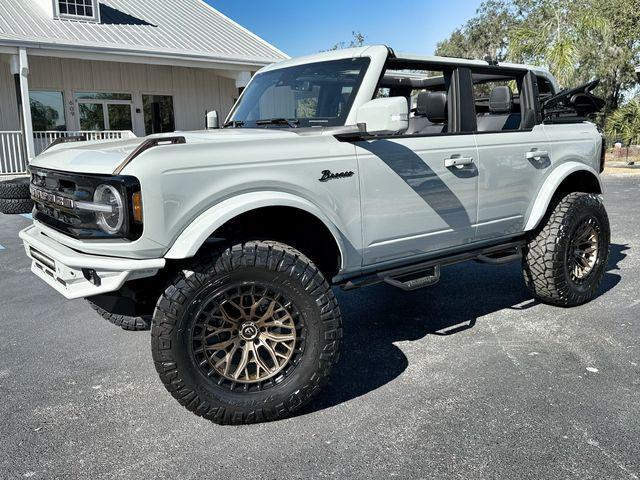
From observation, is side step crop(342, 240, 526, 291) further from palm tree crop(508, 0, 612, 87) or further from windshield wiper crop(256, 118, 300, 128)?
palm tree crop(508, 0, 612, 87)

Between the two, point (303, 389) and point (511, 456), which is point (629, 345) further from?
point (303, 389)

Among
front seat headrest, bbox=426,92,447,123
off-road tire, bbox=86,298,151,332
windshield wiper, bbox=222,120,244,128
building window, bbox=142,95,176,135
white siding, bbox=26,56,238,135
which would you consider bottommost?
off-road tire, bbox=86,298,151,332

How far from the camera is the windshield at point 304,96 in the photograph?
12.0 feet

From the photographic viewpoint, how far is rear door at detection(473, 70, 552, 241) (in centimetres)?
402

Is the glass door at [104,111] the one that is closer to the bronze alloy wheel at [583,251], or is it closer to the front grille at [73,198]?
the front grille at [73,198]

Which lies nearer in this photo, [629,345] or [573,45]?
[629,345]

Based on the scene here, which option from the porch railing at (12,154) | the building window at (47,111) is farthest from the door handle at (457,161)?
the building window at (47,111)

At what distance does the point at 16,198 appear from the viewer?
3902 millimetres

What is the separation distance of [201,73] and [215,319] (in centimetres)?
1808

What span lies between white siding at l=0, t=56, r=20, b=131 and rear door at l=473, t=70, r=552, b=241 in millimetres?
15189

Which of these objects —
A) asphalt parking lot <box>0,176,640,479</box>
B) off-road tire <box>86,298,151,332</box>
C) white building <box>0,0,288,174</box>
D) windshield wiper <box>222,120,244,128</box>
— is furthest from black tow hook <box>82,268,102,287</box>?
white building <box>0,0,288,174</box>

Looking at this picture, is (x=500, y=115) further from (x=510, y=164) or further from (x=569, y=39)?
(x=569, y=39)

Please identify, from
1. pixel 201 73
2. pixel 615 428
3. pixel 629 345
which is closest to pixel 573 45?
pixel 201 73

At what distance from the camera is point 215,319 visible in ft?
9.47
